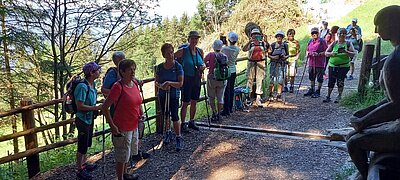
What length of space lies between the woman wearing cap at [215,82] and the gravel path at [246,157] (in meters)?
0.36

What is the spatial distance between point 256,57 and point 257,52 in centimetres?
11

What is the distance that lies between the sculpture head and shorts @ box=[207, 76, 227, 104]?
4.25m

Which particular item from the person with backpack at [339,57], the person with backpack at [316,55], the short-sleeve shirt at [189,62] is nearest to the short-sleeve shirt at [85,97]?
the short-sleeve shirt at [189,62]

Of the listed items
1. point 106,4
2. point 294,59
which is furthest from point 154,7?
point 294,59

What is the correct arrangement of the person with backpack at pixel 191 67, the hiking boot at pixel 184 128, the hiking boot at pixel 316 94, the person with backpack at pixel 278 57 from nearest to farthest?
the person with backpack at pixel 191 67 < the hiking boot at pixel 184 128 < the person with backpack at pixel 278 57 < the hiking boot at pixel 316 94

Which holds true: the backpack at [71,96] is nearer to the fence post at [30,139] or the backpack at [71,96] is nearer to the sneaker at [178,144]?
the fence post at [30,139]

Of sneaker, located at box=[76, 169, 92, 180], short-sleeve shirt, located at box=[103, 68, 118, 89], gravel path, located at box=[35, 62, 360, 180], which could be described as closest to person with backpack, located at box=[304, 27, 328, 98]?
gravel path, located at box=[35, 62, 360, 180]

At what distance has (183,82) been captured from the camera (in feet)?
18.8

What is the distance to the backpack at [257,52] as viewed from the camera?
294 inches

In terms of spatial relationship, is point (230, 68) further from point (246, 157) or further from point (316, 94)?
point (316, 94)

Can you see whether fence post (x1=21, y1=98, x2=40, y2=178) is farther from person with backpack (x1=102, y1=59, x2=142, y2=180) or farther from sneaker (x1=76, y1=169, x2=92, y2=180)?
person with backpack (x1=102, y1=59, x2=142, y2=180)

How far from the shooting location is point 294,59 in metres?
8.80

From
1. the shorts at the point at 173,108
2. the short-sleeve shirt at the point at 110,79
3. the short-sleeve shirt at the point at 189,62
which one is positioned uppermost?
the short-sleeve shirt at the point at 189,62

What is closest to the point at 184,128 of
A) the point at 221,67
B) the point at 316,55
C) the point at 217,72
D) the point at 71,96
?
the point at 217,72
